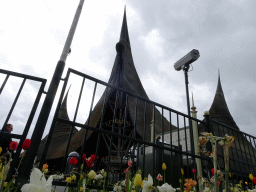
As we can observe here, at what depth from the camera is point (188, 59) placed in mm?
3641

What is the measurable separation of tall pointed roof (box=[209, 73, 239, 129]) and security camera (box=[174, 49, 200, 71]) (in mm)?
10929

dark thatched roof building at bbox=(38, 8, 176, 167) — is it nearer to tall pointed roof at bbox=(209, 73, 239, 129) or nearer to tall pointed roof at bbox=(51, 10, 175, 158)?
tall pointed roof at bbox=(51, 10, 175, 158)

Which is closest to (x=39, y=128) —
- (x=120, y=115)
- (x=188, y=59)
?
(x=188, y=59)

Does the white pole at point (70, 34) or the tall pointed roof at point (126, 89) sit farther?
the tall pointed roof at point (126, 89)

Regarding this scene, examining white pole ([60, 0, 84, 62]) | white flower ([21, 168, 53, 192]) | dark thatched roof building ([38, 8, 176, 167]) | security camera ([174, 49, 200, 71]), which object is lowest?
white flower ([21, 168, 53, 192])

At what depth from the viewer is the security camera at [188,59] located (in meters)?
3.58

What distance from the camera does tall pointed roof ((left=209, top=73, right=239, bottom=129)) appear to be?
43.0 ft

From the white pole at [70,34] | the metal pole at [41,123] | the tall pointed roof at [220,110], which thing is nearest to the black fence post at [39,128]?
the metal pole at [41,123]

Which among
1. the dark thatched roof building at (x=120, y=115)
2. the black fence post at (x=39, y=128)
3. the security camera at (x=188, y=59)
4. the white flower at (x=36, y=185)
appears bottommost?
the white flower at (x=36, y=185)

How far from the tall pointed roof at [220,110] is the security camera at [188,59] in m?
10.9

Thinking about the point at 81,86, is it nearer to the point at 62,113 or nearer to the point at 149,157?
the point at 149,157

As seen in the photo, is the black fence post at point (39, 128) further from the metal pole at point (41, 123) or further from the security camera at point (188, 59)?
the security camera at point (188, 59)

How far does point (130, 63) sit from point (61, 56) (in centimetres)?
1649

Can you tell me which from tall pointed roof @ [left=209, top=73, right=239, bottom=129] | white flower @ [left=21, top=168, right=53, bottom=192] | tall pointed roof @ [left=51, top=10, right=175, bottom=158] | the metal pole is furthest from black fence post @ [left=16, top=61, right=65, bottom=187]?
tall pointed roof @ [left=209, top=73, right=239, bottom=129]
